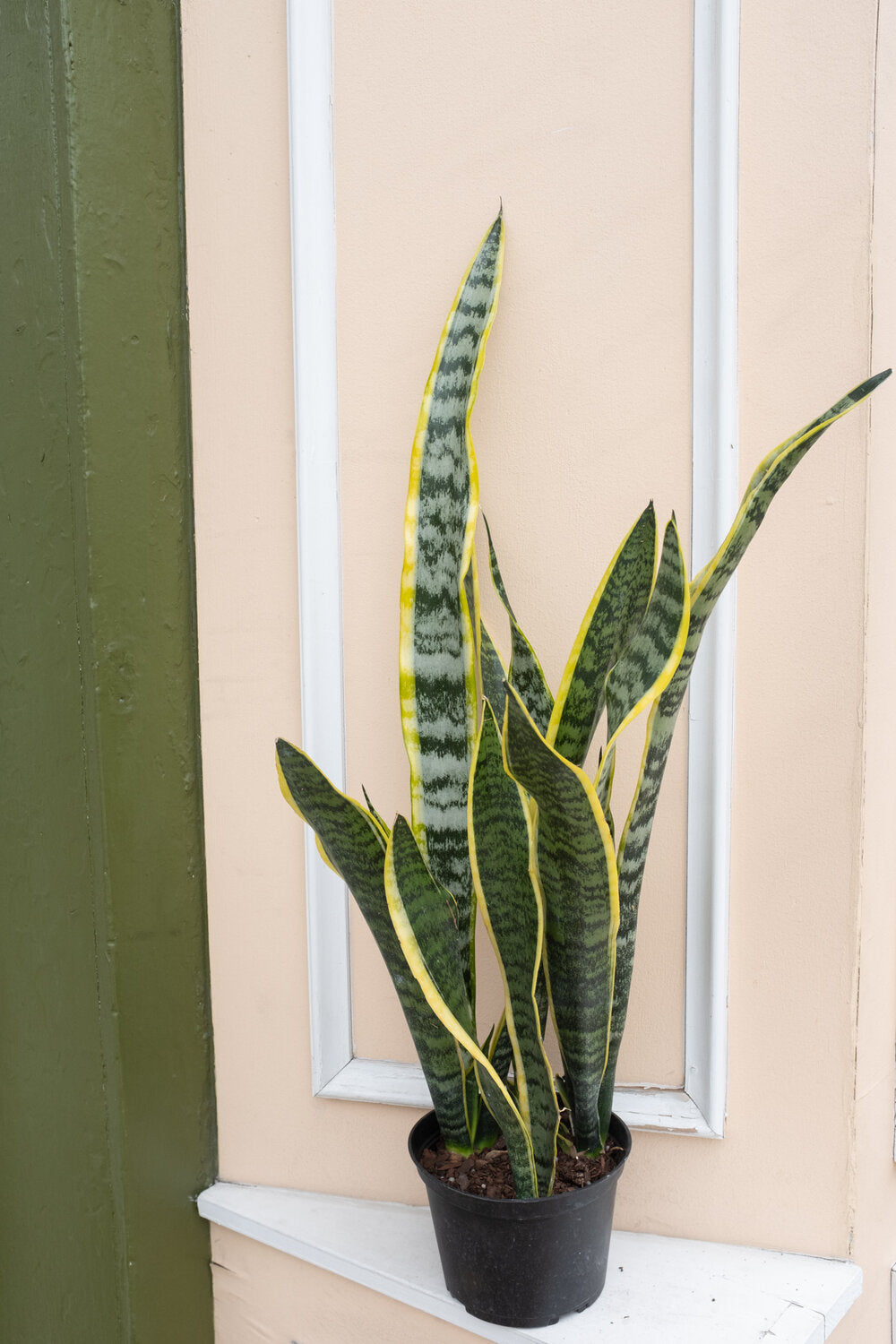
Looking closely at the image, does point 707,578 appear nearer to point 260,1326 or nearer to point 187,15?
point 187,15

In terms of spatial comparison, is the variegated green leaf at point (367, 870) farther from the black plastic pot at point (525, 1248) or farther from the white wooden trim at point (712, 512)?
the white wooden trim at point (712, 512)

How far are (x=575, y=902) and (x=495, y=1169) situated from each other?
0.81ft

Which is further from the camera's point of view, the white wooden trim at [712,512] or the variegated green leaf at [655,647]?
the white wooden trim at [712,512]

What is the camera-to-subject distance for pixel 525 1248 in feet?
2.15

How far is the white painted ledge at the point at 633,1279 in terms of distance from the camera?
699mm

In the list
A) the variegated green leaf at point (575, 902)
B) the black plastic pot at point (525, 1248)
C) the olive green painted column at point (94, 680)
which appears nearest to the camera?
the variegated green leaf at point (575, 902)

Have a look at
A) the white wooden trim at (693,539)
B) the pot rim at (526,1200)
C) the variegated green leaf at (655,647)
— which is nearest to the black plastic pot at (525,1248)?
the pot rim at (526,1200)

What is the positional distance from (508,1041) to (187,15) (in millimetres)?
972

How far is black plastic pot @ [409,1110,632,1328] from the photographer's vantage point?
644 millimetres

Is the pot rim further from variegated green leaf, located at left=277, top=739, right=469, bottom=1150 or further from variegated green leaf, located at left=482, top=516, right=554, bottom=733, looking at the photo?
variegated green leaf, located at left=482, top=516, right=554, bottom=733

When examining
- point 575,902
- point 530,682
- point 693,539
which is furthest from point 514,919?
point 693,539

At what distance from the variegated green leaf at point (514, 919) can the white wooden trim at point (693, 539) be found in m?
0.20

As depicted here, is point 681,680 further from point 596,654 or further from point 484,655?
point 484,655

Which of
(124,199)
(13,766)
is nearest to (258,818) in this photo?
(13,766)
